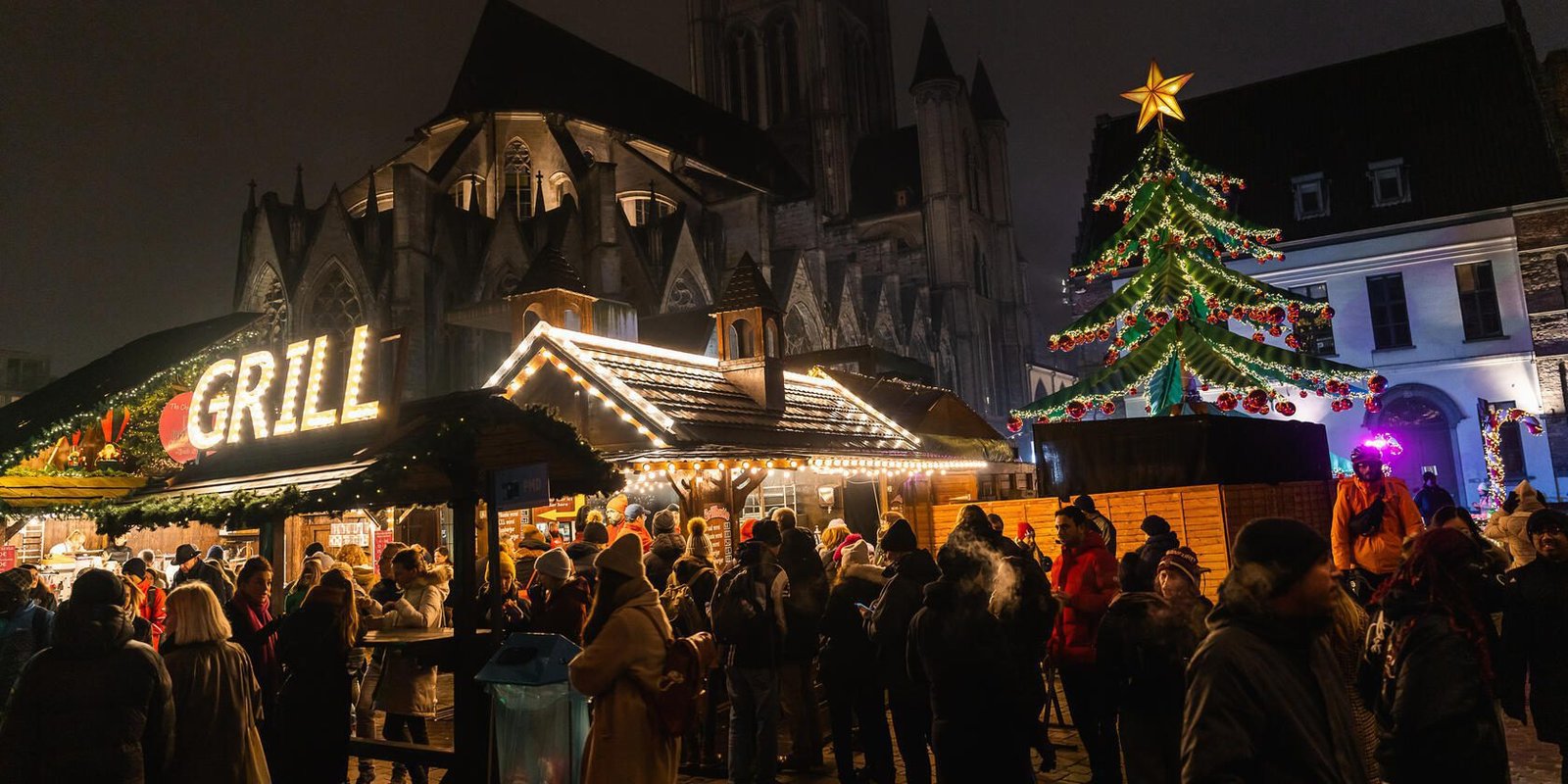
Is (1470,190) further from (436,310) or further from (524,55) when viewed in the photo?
(524,55)

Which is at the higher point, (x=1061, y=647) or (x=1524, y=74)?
(x=1524, y=74)

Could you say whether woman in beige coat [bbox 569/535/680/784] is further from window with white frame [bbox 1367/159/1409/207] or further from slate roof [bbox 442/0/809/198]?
slate roof [bbox 442/0/809/198]

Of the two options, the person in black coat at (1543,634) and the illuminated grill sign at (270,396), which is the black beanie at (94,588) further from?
the person in black coat at (1543,634)

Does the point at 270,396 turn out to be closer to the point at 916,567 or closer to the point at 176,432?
the point at 176,432

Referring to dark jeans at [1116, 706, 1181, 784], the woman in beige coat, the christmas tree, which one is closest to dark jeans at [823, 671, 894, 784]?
dark jeans at [1116, 706, 1181, 784]

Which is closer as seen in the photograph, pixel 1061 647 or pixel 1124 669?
pixel 1124 669

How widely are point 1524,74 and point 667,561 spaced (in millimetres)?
31552

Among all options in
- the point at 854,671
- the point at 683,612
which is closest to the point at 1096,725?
the point at 854,671

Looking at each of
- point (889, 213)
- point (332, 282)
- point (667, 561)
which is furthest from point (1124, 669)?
point (889, 213)

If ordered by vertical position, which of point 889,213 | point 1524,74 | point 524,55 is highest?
point 524,55

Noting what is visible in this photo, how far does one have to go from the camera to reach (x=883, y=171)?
60094 millimetres

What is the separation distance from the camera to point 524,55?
143ft

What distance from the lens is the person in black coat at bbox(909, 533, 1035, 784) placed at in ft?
15.3

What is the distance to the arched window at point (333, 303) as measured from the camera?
3058cm
